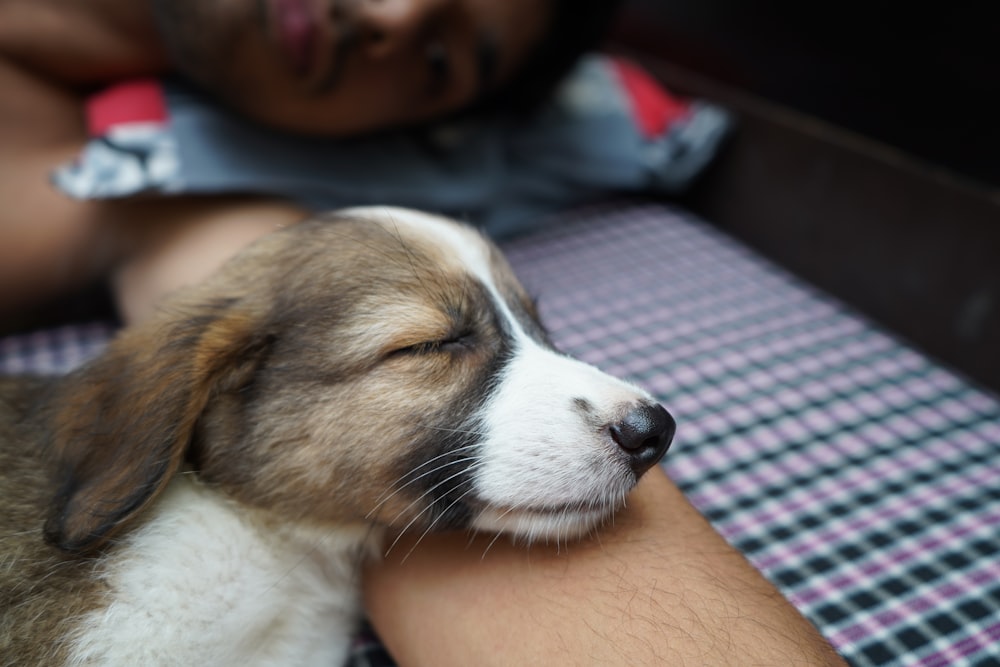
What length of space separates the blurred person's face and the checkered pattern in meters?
0.88

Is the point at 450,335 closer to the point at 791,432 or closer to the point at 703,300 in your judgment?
the point at 791,432

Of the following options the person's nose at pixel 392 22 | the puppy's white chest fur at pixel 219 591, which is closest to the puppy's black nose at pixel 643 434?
the puppy's white chest fur at pixel 219 591

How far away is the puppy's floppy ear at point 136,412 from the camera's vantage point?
1.37 meters

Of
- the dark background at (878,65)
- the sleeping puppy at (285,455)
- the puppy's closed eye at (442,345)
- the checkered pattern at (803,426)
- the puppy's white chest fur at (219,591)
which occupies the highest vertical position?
the dark background at (878,65)

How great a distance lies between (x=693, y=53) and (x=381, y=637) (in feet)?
10.9

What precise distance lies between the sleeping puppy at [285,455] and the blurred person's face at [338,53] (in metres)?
1.10

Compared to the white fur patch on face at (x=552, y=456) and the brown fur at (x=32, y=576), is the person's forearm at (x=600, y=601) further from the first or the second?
the brown fur at (x=32, y=576)

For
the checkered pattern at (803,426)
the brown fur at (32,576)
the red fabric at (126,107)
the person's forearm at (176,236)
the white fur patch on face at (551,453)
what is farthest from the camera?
the red fabric at (126,107)

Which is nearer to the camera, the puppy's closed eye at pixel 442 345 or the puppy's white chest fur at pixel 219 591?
the puppy's white chest fur at pixel 219 591

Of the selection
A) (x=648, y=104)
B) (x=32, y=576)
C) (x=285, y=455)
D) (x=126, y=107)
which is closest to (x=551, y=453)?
(x=285, y=455)

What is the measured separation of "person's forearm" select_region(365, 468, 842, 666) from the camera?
1377 mm

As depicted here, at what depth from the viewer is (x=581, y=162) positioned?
138 inches

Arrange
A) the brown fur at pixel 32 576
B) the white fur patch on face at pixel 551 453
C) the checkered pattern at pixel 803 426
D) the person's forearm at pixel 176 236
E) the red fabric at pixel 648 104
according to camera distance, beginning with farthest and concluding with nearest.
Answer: the red fabric at pixel 648 104 < the person's forearm at pixel 176 236 < the checkered pattern at pixel 803 426 < the white fur patch on face at pixel 551 453 < the brown fur at pixel 32 576

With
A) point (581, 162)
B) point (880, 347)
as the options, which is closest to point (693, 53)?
point (581, 162)
